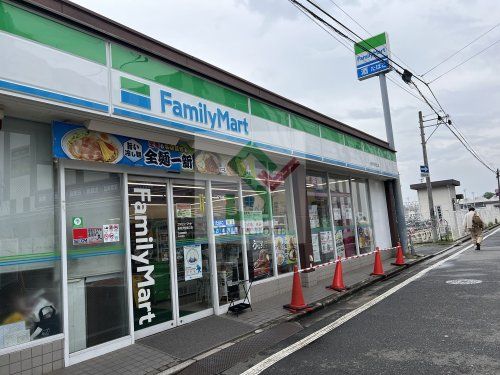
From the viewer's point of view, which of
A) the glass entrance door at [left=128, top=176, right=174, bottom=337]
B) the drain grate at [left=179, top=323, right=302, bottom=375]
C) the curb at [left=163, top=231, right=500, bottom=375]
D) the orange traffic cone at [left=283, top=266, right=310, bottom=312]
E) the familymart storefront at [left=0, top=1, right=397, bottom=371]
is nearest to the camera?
the familymart storefront at [left=0, top=1, right=397, bottom=371]

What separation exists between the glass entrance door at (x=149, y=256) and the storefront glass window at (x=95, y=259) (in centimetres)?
22

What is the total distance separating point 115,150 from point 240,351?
3.70m

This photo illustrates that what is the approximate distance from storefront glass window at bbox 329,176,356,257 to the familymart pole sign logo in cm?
547

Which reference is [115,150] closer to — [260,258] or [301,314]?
[260,258]

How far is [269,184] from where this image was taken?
9.61m

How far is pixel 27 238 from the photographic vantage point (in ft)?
16.1

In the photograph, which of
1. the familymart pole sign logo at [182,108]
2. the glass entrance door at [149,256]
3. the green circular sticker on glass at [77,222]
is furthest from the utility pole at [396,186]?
the green circular sticker on glass at [77,222]

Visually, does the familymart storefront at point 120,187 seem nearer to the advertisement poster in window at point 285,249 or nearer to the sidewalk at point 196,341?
the advertisement poster in window at point 285,249

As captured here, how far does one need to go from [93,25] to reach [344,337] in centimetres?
609

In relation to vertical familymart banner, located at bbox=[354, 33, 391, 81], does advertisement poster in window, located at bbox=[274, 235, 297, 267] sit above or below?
below

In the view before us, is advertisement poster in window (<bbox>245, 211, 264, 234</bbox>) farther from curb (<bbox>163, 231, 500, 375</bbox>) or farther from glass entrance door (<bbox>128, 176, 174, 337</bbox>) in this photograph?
glass entrance door (<bbox>128, 176, 174, 337</bbox>)

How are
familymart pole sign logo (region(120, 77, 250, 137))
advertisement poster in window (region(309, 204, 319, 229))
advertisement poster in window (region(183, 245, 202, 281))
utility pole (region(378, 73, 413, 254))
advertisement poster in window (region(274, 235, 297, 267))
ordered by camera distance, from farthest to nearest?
utility pole (region(378, 73, 413, 254)) < advertisement poster in window (region(309, 204, 319, 229)) < advertisement poster in window (region(274, 235, 297, 267)) < advertisement poster in window (region(183, 245, 202, 281)) < familymart pole sign logo (region(120, 77, 250, 137))

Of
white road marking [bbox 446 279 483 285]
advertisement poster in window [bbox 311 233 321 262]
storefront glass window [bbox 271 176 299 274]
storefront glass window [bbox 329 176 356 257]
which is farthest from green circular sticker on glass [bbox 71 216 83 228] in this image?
white road marking [bbox 446 279 483 285]

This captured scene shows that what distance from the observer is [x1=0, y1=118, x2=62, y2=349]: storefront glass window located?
184 inches
